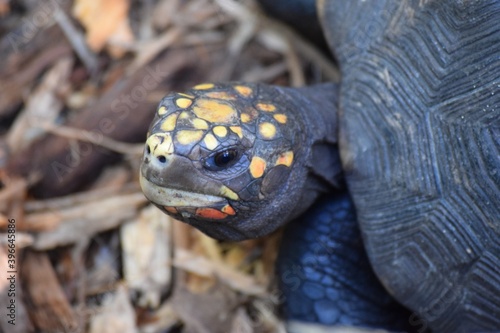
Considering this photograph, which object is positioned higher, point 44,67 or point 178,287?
point 44,67

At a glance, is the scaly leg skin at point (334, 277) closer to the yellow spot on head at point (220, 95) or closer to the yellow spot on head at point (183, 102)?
the yellow spot on head at point (220, 95)

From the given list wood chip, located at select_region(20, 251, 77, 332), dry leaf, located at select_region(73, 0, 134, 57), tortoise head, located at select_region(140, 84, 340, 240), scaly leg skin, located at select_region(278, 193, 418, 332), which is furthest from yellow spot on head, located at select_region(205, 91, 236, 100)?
dry leaf, located at select_region(73, 0, 134, 57)

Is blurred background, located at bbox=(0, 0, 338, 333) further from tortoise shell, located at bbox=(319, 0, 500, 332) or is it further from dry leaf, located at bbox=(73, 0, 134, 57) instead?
tortoise shell, located at bbox=(319, 0, 500, 332)

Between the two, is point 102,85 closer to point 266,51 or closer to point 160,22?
point 160,22

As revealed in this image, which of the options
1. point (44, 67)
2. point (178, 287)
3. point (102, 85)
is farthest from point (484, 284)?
point (44, 67)

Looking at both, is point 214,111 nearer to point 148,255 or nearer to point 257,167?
point 257,167

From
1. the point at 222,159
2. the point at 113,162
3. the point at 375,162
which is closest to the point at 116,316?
the point at 113,162

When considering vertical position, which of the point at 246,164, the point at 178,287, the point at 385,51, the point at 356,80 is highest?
the point at 385,51

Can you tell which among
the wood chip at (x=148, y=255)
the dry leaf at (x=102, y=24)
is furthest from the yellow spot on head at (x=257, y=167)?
the dry leaf at (x=102, y=24)
